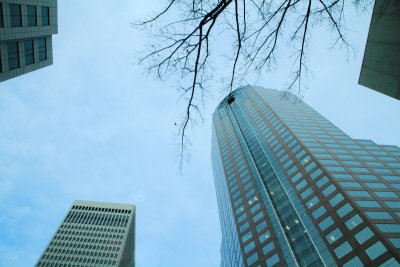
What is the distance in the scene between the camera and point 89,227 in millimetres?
91000

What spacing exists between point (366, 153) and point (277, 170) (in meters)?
20.2

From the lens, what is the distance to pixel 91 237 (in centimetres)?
8669

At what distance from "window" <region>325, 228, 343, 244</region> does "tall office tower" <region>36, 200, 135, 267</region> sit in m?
72.8

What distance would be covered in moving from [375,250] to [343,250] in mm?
3756

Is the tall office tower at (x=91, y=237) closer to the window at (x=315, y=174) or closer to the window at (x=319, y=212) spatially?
the window at (x=319, y=212)

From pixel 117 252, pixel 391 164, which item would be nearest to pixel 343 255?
pixel 391 164

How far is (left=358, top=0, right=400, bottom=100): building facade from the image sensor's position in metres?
5.45

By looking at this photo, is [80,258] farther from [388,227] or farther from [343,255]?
[388,227]

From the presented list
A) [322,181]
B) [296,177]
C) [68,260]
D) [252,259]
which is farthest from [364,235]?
[68,260]

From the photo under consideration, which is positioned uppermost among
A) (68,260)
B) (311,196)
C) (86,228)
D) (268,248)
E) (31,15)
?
(31,15)

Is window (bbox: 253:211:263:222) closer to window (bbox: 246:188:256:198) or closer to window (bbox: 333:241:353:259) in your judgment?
window (bbox: 246:188:256:198)

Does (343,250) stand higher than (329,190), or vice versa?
(329,190)

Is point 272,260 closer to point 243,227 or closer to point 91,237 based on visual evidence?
point 243,227

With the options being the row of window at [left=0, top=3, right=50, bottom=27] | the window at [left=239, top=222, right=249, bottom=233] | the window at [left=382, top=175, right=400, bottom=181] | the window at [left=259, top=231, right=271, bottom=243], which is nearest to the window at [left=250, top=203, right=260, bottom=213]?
the window at [left=239, top=222, right=249, bottom=233]
